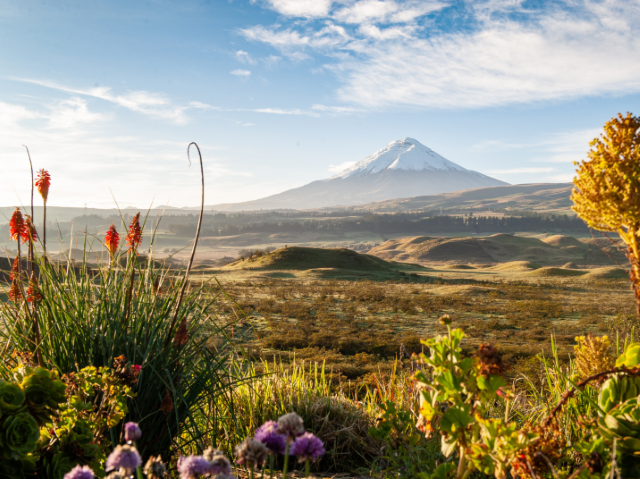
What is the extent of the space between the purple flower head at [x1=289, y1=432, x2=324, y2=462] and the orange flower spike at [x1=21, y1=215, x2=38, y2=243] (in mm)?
2155

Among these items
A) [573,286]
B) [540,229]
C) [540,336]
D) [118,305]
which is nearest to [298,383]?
[118,305]

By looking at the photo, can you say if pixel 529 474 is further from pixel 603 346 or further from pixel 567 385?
pixel 567 385

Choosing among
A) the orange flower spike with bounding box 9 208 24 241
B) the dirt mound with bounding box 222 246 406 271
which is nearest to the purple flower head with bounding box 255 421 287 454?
the orange flower spike with bounding box 9 208 24 241

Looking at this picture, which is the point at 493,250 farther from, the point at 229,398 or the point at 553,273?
the point at 229,398

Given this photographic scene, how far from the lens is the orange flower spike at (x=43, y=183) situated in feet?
8.28

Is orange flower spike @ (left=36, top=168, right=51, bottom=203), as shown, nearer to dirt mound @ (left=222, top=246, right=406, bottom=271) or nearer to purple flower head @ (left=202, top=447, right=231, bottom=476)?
purple flower head @ (left=202, top=447, right=231, bottom=476)

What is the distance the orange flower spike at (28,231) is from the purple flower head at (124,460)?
190 centimetres

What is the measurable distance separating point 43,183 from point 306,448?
2409 millimetres

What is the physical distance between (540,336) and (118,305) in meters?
17.3

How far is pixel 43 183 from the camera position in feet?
8.35

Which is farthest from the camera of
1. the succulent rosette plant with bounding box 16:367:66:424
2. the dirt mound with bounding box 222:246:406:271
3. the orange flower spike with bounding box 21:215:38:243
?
the dirt mound with bounding box 222:246:406:271

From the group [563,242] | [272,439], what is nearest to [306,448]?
[272,439]

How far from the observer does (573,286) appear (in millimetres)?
31469

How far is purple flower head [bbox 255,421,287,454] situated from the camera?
1072 millimetres
